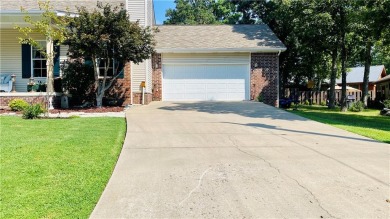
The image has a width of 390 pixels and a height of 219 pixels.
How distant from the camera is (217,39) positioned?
19.3m

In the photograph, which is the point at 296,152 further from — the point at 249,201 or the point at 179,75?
the point at 179,75

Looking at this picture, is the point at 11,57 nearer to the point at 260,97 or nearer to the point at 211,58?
the point at 211,58

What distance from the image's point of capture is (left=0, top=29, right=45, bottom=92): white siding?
1546 centimetres

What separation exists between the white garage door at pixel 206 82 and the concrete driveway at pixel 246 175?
31.2ft

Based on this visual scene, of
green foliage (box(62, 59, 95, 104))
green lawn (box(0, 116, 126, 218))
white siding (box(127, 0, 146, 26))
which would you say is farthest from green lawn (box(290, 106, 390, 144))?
green foliage (box(62, 59, 95, 104))

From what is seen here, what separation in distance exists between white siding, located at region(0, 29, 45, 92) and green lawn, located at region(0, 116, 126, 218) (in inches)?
301

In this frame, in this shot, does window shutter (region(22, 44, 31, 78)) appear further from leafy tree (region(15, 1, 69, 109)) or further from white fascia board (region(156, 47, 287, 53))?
white fascia board (region(156, 47, 287, 53))

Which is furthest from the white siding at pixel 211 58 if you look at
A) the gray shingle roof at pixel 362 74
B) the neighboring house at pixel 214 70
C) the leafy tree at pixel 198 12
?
the gray shingle roof at pixel 362 74

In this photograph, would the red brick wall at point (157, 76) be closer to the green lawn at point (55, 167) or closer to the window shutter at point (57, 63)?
the window shutter at point (57, 63)

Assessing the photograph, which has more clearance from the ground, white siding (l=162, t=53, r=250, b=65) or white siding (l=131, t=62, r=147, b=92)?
white siding (l=162, t=53, r=250, b=65)

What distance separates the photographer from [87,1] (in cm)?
1772

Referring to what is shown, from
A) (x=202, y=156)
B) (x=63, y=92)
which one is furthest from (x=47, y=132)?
(x=63, y=92)

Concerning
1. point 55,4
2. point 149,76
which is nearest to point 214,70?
point 149,76

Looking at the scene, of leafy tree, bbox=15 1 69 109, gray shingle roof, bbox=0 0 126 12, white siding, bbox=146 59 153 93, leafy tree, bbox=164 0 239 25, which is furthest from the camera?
leafy tree, bbox=164 0 239 25
